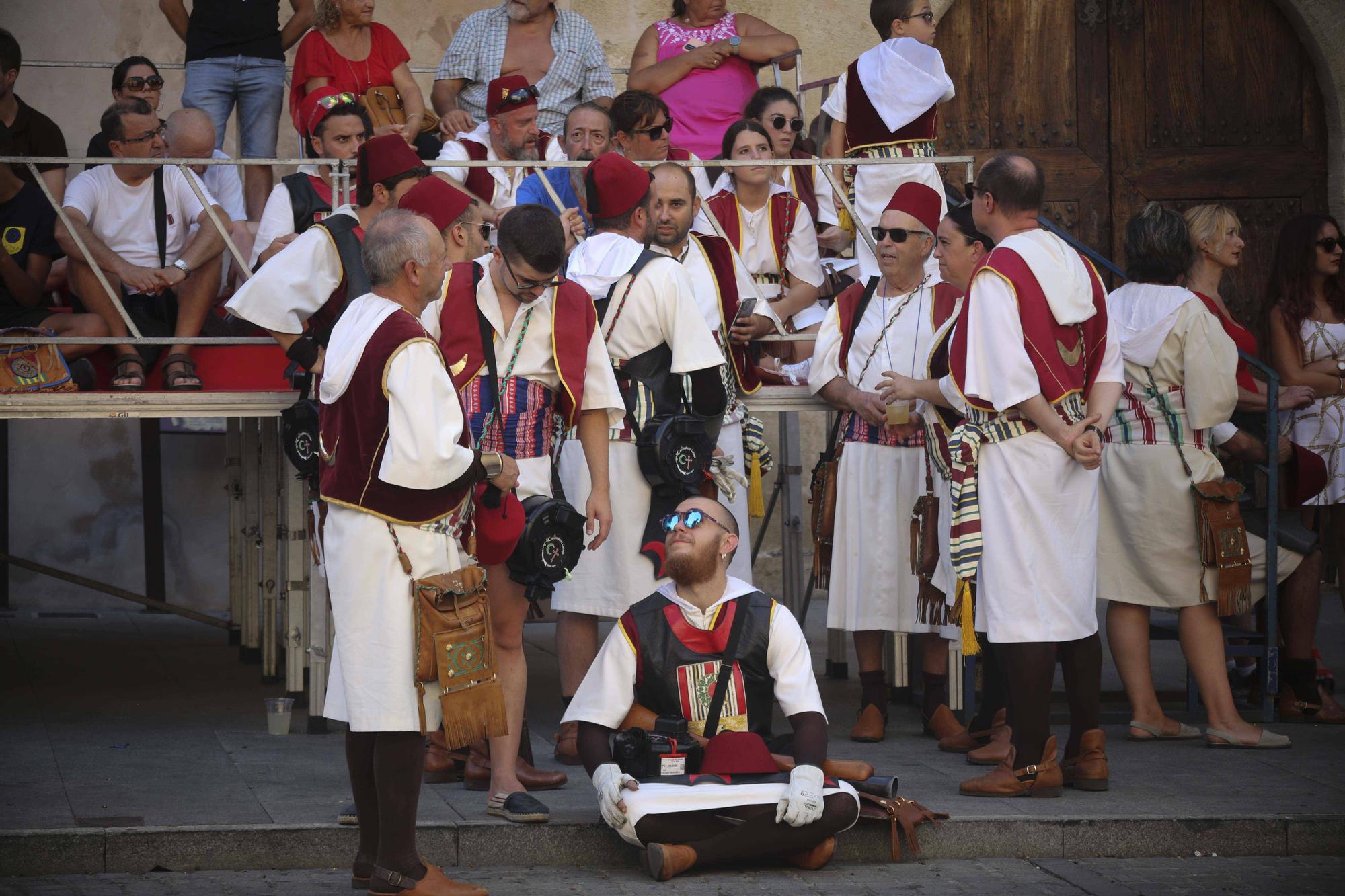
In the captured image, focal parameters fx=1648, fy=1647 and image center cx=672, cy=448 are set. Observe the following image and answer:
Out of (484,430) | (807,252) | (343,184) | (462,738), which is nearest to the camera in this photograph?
(462,738)

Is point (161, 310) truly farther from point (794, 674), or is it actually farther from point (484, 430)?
point (794, 674)

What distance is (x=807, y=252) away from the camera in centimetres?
757

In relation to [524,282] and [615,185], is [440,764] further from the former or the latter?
[615,185]

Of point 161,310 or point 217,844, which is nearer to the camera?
point 217,844

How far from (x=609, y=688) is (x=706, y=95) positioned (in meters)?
4.06

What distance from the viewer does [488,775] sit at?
556 centimetres

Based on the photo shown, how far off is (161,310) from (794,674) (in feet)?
10.9

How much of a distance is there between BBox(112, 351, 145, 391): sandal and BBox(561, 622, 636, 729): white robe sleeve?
248cm

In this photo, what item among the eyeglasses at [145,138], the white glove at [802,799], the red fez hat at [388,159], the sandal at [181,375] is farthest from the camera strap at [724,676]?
the eyeglasses at [145,138]

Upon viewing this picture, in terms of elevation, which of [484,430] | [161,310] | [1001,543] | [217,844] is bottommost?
[217,844]

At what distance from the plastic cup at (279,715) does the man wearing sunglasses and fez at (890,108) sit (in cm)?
315

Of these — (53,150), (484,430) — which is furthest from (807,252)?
(53,150)

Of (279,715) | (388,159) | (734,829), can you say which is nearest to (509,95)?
(388,159)

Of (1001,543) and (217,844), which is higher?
(1001,543)
